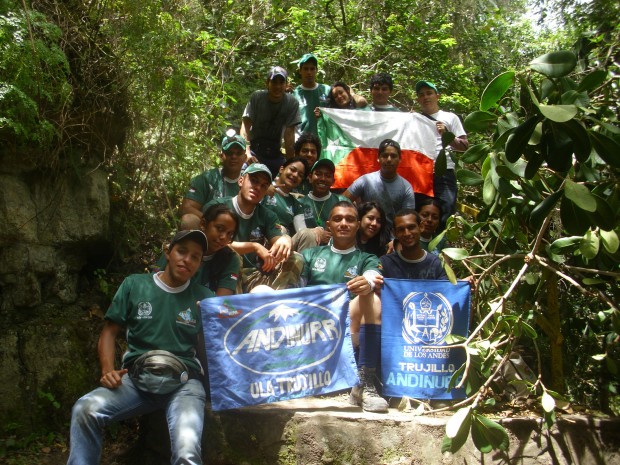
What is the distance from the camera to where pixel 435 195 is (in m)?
6.84

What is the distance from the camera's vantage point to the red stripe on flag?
6.91 m

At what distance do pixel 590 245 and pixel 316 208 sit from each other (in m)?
3.10

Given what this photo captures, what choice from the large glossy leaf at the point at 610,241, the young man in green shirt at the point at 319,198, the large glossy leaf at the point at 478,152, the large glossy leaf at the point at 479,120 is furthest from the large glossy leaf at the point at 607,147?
the young man in green shirt at the point at 319,198

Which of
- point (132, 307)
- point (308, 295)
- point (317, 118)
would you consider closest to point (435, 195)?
point (317, 118)

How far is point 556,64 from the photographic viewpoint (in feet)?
8.56

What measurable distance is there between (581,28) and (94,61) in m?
4.37

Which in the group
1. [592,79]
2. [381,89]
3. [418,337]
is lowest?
[418,337]

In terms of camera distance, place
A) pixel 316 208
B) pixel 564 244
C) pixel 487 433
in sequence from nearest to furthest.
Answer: pixel 487 433, pixel 564 244, pixel 316 208

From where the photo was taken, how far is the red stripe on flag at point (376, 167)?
22.7 feet

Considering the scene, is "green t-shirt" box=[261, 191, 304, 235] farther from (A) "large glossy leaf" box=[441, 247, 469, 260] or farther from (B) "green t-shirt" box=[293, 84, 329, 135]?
(A) "large glossy leaf" box=[441, 247, 469, 260]

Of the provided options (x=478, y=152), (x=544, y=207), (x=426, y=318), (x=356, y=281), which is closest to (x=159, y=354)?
(x=356, y=281)

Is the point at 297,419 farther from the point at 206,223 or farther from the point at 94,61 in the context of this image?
the point at 94,61

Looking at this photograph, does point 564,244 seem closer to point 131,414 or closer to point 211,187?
point 131,414

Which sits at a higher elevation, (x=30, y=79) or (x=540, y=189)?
(x=30, y=79)
